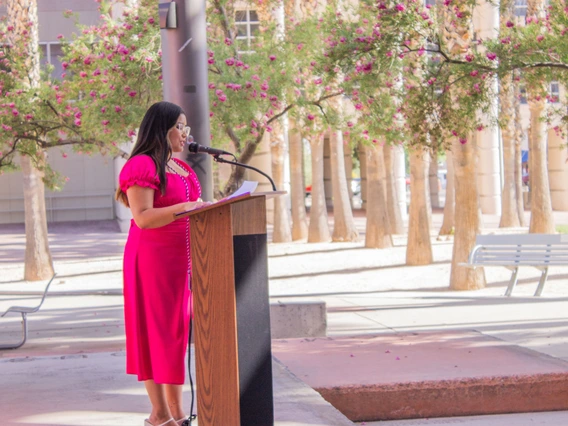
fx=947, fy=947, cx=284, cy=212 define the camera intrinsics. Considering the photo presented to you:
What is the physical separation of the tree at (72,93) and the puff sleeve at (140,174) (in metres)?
7.90

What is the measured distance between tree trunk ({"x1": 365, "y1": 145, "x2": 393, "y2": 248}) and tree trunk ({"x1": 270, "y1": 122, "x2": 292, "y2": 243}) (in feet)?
8.17

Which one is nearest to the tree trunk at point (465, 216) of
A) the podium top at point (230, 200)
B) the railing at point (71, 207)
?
the podium top at point (230, 200)

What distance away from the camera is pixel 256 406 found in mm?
4238

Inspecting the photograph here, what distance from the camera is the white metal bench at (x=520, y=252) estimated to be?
519 inches

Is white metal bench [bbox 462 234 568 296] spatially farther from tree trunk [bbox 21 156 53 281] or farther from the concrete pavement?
tree trunk [bbox 21 156 53 281]

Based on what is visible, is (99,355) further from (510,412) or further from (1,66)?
(1,66)

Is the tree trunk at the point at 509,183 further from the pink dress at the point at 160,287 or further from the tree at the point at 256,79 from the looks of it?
the pink dress at the point at 160,287

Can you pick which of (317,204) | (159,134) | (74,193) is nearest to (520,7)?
(317,204)

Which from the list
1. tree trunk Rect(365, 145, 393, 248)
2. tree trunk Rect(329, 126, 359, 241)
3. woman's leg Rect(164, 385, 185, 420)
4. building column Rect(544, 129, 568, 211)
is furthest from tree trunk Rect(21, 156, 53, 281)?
building column Rect(544, 129, 568, 211)

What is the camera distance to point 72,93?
14969 mm

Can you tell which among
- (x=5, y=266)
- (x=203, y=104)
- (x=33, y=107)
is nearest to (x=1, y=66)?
(x=33, y=107)

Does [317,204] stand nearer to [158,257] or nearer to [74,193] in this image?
[74,193]

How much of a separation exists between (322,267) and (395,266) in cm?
149

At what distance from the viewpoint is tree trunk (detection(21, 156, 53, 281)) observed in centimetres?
1806
